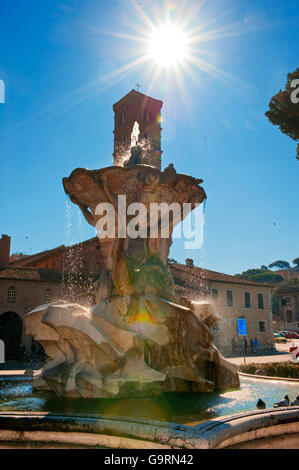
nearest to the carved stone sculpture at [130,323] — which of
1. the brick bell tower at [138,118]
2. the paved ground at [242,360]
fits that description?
the paved ground at [242,360]

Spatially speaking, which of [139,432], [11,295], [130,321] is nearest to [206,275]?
[11,295]

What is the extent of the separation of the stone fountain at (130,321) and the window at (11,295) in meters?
20.8

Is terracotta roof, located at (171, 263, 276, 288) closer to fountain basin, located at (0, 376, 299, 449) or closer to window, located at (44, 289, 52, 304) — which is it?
window, located at (44, 289, 52, 304)

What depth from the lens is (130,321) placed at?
9172mm

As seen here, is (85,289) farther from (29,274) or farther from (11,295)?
(11,295)

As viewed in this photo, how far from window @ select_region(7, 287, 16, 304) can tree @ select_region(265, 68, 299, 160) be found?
2126 centimetres

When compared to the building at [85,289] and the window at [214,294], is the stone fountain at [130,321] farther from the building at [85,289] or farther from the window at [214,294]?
the window at [214,294]

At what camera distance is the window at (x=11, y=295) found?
29328 mm

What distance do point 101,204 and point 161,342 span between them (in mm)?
3482

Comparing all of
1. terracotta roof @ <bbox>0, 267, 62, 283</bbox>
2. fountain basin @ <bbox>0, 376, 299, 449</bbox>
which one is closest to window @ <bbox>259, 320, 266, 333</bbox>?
terracotta roof @ <bbox>0, 267, 62, 283</bbox>

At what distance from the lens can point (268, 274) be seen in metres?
113

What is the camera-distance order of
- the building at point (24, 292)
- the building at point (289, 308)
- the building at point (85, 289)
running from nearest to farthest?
1. the building at point (24, 292)
2. the building at point (85, 289)
3. the building at point (289, 308)
